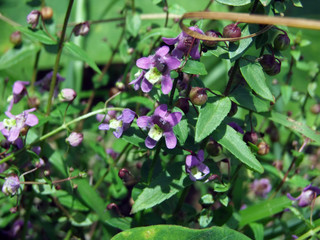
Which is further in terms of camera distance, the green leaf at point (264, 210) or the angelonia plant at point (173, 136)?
the green leaf at point (264, 210)

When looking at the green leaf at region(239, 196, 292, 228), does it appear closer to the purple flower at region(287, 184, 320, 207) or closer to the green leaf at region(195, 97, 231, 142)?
the purple flower at region(287, 184, 320, 207)

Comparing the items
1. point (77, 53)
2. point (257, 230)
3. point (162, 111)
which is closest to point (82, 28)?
point (77, 53)

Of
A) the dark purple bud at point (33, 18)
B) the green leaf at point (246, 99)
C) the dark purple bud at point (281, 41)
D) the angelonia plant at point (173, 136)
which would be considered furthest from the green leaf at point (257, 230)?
the dark purple bud at point (33, 18)

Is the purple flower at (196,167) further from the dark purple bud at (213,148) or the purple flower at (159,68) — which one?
the purple flower at (159,68)

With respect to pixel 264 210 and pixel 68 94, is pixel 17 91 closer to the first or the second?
pixel 68 94

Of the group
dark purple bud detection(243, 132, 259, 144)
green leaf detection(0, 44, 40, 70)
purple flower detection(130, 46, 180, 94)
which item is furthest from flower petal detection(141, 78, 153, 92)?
green leaf detection(0, 44, 40, 70)
